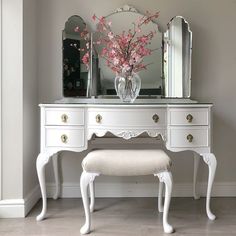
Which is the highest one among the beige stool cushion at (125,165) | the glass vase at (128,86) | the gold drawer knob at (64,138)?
the glass vase at (128,86)

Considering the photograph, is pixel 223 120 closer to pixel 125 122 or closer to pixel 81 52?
pixel 125 122

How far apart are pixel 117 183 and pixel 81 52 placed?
1131mm

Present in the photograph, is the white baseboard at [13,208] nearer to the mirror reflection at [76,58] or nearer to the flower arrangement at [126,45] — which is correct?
the mirror reflection at [76,58]

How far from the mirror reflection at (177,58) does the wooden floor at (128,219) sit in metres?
0.91

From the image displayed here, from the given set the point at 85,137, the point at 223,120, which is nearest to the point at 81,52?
the point at 85,137

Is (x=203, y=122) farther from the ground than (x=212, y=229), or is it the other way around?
(x=203, y=122)

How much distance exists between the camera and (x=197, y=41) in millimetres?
2963

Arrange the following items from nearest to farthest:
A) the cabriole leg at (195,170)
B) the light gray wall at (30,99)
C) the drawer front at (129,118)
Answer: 1. the drawer front at (129,118)
2. the light gray wall at (30,99)
3. the cabriole leg at (195,170)

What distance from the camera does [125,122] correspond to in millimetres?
2334

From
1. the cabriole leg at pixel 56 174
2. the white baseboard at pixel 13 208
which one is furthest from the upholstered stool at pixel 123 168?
the cabriole leg at pixel 56 174

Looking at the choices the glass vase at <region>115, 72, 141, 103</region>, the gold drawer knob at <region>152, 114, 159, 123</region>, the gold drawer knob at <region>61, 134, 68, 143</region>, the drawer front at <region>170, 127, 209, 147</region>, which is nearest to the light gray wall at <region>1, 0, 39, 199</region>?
the gold drawer knob at <region>61, 134, 68, 143</region>

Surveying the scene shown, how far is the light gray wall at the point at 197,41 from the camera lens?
2.95 m

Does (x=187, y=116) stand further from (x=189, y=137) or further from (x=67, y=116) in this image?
(x=67, y=116)

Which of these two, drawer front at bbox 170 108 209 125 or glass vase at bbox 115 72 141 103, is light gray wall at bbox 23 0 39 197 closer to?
glass vase at bbox 115 72 141 103
